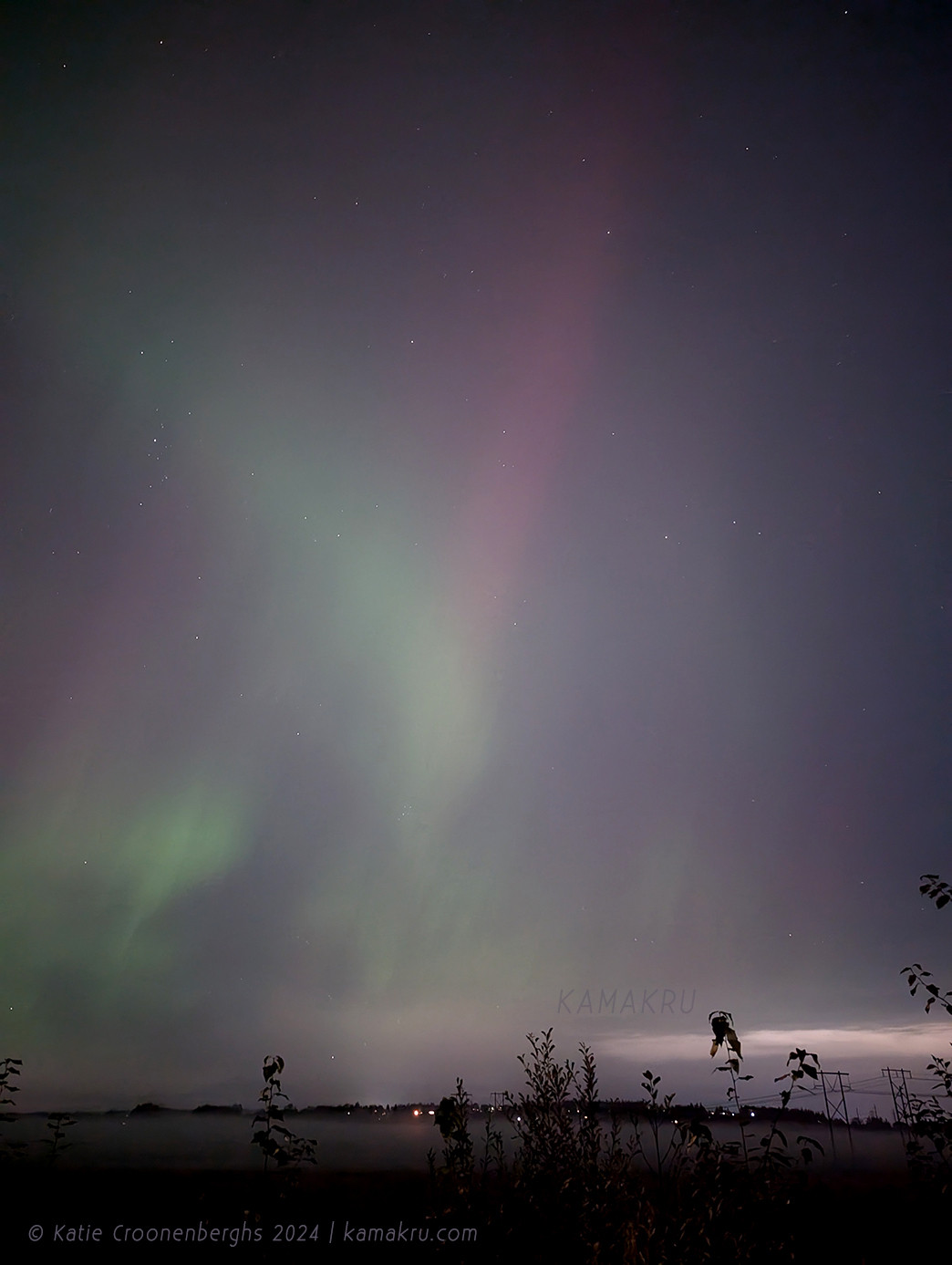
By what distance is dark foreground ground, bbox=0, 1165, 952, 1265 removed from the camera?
685 cm

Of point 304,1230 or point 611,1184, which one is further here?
point 304,1230

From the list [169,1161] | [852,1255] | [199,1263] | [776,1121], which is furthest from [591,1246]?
[169,1161]

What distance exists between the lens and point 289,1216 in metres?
9.05

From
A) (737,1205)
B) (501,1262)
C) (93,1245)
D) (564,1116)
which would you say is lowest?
(93,1245)

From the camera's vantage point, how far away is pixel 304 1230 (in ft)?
30.2

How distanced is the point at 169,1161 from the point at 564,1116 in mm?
50047

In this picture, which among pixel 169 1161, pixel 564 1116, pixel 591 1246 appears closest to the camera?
pixel 591 1246

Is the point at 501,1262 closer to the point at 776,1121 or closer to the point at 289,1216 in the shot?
the point at 776,1121

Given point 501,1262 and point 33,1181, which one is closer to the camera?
point 501,1262

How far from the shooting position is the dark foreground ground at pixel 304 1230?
685cm

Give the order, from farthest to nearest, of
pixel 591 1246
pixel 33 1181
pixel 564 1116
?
pixel 33 1181
pixel 564 1116
pixel 591 1246

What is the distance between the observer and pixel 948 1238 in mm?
8172

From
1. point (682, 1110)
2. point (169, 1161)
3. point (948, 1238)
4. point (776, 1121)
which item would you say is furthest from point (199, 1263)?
point (169, 1161)

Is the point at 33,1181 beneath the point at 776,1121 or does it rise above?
beneath
